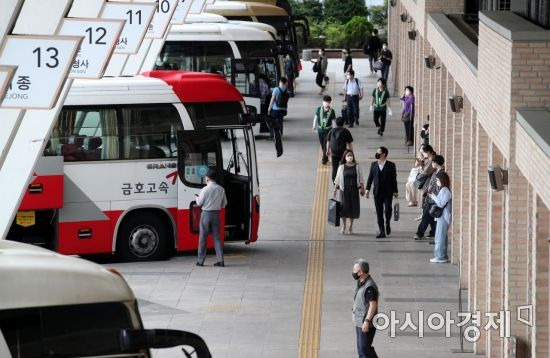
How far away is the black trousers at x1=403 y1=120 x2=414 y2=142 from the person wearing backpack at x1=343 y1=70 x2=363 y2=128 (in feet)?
9.86

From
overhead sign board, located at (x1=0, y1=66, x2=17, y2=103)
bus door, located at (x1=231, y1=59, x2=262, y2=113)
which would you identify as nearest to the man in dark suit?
A: overhead sign board, located at (x1=0, y1=66, x2=17, y2=103)

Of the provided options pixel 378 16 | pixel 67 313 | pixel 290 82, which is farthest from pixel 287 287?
pixel 378 16

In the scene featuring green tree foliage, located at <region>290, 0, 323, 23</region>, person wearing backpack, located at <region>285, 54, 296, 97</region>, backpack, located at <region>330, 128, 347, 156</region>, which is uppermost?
backpack, located at <region>330, 128, 347, 156</region>

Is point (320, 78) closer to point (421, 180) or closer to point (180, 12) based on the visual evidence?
point (180, 12)

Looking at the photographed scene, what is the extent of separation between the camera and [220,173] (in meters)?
24.1

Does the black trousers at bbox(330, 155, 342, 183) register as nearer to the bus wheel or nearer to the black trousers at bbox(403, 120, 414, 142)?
the black trousers at bbox(403, 120, 414, 142)

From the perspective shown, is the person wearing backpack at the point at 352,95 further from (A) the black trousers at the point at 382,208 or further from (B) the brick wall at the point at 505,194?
(B) the brick wall at the point at 505,194

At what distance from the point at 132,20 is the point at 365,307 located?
9437mm

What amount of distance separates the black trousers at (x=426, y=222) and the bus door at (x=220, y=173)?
2.86 meters

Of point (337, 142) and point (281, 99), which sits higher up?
A: point (337, 142)

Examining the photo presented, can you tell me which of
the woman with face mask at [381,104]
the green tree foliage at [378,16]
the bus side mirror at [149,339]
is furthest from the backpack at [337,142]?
the green tree foliage at [378,16]

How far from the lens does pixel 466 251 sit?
2150 centimetres

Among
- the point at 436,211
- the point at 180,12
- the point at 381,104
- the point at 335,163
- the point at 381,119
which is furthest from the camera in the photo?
the point at 381,119

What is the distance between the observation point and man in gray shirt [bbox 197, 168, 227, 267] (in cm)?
2272
